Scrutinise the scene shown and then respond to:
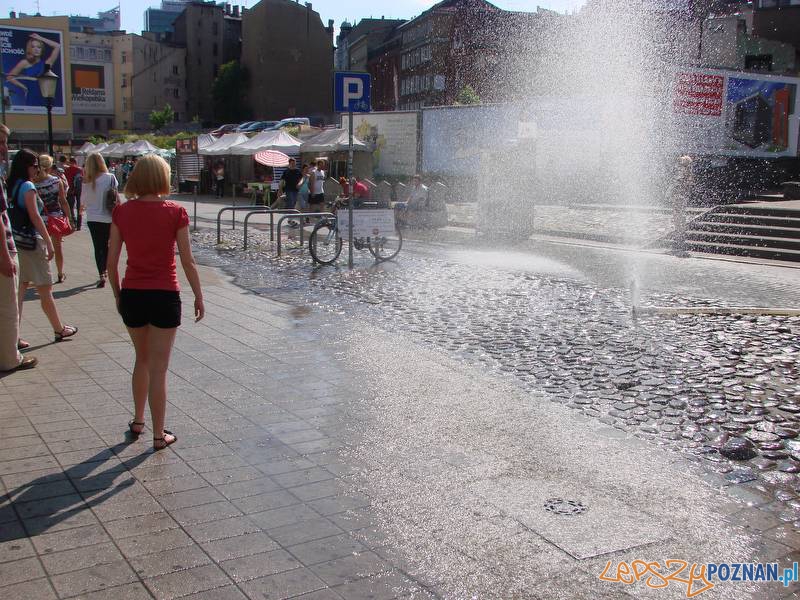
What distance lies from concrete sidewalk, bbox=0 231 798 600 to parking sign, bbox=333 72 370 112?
689 centimetres

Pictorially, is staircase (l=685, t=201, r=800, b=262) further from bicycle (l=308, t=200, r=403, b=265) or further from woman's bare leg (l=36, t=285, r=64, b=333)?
woman's bare leg (l=36, t=285, r=64, b=333)

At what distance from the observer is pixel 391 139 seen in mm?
34312

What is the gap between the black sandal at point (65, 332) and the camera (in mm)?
7598

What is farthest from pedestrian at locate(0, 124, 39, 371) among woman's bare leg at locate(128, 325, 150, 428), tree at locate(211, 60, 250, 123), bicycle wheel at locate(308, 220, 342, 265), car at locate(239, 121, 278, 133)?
tree at locate(211, 60, 250, 123)

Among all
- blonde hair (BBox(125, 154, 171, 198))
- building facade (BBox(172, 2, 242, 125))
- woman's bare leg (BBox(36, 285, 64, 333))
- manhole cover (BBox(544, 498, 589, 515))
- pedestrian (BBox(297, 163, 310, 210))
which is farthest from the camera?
building facade (BBox(172, 2, 242, 125))

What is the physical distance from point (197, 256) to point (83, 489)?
38.8ft

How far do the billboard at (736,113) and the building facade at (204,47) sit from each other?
7794 centimetres

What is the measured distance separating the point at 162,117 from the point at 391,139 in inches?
2584

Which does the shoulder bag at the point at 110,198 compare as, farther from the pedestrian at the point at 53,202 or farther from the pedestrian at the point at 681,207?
the pedestrian at the point at 681,207

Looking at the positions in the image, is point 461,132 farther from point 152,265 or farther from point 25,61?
point 25,61

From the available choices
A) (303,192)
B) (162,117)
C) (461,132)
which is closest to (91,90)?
(162,117)

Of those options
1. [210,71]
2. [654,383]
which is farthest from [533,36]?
[654,383]

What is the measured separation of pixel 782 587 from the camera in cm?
349

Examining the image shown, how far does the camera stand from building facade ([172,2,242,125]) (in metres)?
97.8
